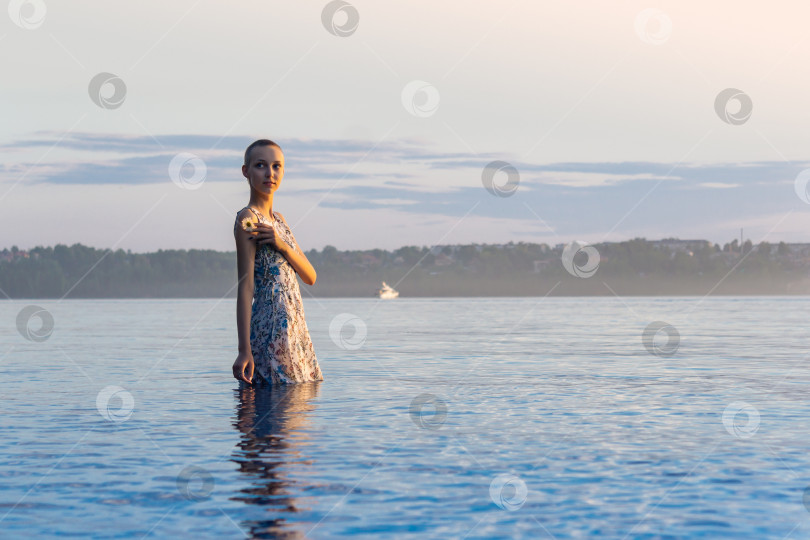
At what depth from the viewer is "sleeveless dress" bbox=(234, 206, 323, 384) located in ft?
40.0

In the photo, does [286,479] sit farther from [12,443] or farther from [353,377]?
[353,377]

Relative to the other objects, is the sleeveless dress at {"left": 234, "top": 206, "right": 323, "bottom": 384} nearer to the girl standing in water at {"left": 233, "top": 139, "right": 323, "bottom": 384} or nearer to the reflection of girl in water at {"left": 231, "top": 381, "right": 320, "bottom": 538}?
the girl standing in water at {"left": 233, "top": 139, "right": 323, "bottom": 384}

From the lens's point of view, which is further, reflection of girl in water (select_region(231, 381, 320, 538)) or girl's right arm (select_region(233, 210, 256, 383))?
girl's right arm (select_region(233, 210, 256, 383))

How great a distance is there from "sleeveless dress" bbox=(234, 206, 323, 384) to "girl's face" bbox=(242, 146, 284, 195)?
415 millimetres

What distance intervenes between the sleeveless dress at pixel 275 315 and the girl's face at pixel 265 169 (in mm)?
415

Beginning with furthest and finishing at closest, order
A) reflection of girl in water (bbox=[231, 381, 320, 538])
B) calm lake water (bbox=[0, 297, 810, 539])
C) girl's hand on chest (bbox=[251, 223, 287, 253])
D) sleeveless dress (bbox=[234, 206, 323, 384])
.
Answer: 1. sleeveless dress (bbox=[234, 206, 323, 384])
2. girl's hand on chest (bbox=[251, 223, 287, 253])
3. reflection of girl in water (bbox=[231, 381, 320, 538])
4. calm lake water (bbox=[0, 297, 810, 539])

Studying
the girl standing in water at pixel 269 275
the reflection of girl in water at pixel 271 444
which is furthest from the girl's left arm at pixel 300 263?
the reflection of girl in water at pixel 271 444

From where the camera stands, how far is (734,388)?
46.7ft

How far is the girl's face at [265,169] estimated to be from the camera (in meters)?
11.8

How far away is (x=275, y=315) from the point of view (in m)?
12.2

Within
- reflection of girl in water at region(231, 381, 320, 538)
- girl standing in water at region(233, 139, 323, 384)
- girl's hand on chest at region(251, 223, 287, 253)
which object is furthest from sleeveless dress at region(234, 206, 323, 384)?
girl's hand on chest at region(251, 223, 287, 253)

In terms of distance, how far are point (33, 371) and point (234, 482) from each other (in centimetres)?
1227

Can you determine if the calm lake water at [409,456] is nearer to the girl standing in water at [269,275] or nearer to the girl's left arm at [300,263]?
the girl standing in water at [269,275]

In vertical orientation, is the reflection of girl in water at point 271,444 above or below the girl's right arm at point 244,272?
below
